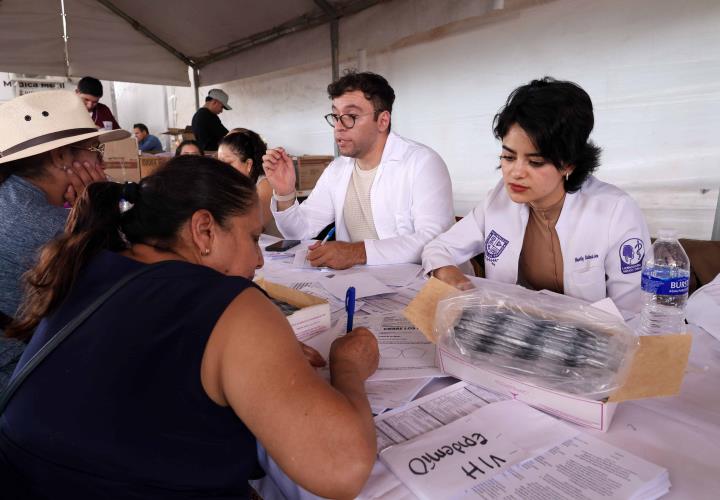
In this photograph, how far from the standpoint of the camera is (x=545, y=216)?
1.72 meters

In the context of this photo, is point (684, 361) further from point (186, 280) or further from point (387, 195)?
point (387, 195)

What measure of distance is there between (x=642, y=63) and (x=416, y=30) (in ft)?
5.70

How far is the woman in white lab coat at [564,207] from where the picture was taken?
1.49 m

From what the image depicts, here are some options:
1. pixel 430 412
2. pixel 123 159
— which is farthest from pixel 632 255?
pixel 123 159

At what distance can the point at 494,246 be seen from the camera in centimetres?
180

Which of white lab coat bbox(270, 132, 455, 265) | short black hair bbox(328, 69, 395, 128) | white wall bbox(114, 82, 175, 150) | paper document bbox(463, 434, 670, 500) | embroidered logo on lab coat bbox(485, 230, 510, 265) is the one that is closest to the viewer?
paper document bbox(463, 434, 670, 500)

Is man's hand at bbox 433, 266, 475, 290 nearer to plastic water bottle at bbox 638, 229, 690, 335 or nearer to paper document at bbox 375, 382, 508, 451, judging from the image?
plastic water bottle at bbox 638, 229, 690, 335

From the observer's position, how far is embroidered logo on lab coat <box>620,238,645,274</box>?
1.49m

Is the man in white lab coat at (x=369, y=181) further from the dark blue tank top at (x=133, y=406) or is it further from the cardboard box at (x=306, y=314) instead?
the dark blue tank top at (x=133, y=406)

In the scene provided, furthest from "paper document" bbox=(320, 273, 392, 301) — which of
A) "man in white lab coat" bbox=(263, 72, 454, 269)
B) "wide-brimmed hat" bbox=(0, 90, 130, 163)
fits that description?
"wide-brimmed hat" bbox=(0, 90, 130, 163)

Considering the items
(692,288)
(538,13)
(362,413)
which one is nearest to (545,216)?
(692,288)

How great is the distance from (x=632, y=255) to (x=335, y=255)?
107 cm

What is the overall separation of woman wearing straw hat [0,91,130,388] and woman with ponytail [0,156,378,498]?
2.01 ft

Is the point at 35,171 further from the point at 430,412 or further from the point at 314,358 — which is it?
the point at 430,412
